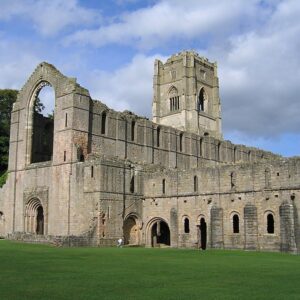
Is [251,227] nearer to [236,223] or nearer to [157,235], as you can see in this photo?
[236,223]

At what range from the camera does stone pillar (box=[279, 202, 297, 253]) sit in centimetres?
3497

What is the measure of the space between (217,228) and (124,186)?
30.2 ft

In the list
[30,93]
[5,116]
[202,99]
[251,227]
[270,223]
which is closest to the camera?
[270,223]

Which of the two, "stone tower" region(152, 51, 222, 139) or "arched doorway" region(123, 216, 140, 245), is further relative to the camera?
"stone tower" region(152, 51, 222, 139)

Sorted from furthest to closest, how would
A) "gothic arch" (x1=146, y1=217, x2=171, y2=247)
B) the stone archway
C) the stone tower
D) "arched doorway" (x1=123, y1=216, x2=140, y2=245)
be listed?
1. the stone tower
2. the stone archway
3. "gothic arch" (x1=146, y1=217, x2=171, y2=247)
4. "arched doorway" (x1=123, y1=216, x2=140, y2=245)

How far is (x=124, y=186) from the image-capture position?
144 feet

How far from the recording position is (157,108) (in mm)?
84438

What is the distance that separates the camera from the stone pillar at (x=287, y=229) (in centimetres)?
3497

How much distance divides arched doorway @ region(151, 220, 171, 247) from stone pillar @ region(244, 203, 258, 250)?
9.63 metres

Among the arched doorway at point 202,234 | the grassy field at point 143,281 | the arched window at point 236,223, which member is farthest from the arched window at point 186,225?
the grassy field at point 143,281

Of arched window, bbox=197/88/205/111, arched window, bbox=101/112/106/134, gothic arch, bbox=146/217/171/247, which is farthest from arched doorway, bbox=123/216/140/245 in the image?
arched window, bbox=197/88/205/111

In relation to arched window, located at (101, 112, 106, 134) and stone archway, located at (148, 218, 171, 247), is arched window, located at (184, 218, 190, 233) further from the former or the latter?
arched window, located at (101, 112, 106, 134)

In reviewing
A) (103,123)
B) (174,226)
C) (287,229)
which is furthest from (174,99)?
(287,229)

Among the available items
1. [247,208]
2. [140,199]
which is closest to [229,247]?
[247,208]
